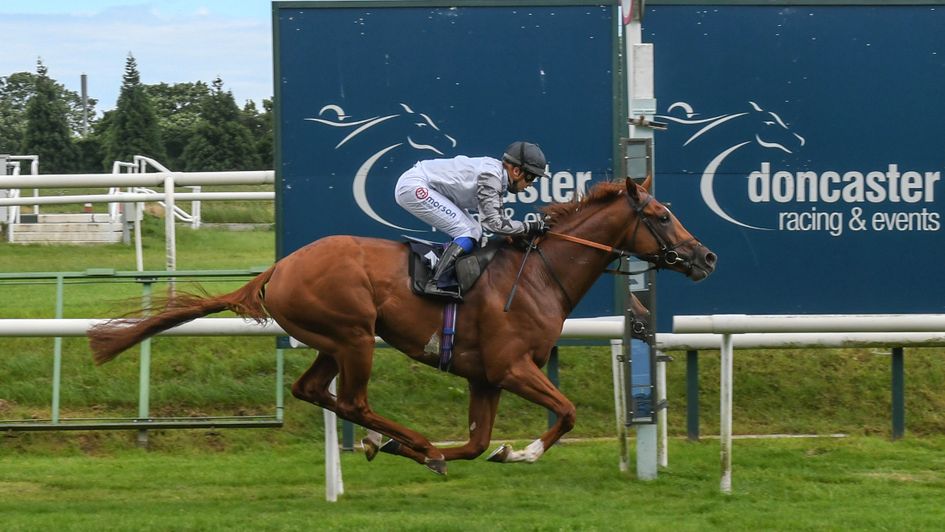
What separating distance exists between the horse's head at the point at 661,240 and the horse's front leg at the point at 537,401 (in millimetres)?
852

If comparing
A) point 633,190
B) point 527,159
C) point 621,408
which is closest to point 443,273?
point 527,159

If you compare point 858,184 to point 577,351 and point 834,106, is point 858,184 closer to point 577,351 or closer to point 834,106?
point 834,106

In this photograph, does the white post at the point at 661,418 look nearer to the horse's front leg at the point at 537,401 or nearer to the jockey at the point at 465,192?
the horse's front leg at the point at 537,401

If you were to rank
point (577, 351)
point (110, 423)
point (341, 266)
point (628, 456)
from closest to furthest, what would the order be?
point (341, 266)
point (628, 456)
point (110, 423)
point (577, 351)

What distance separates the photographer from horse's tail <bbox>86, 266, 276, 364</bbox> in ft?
21.0

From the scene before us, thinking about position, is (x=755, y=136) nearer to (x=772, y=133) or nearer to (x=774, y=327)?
(x=772, y=133)

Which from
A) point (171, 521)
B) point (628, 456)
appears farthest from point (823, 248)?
point (171, 521)

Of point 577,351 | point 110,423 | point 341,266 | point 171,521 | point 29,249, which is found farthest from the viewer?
point 29,249

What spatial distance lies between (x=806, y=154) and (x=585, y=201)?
5.31ft

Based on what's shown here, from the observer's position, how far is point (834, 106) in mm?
7383

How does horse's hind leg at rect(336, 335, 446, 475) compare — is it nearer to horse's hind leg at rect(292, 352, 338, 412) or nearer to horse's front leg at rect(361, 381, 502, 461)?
horse's front leg at rect(361, 381, 502, 461)

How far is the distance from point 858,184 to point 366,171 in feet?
9.38

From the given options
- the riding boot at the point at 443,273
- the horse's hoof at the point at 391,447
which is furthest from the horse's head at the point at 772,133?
the horse's hoof at the point at 391,447

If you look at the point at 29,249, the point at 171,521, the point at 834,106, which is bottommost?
the point at 171,521
